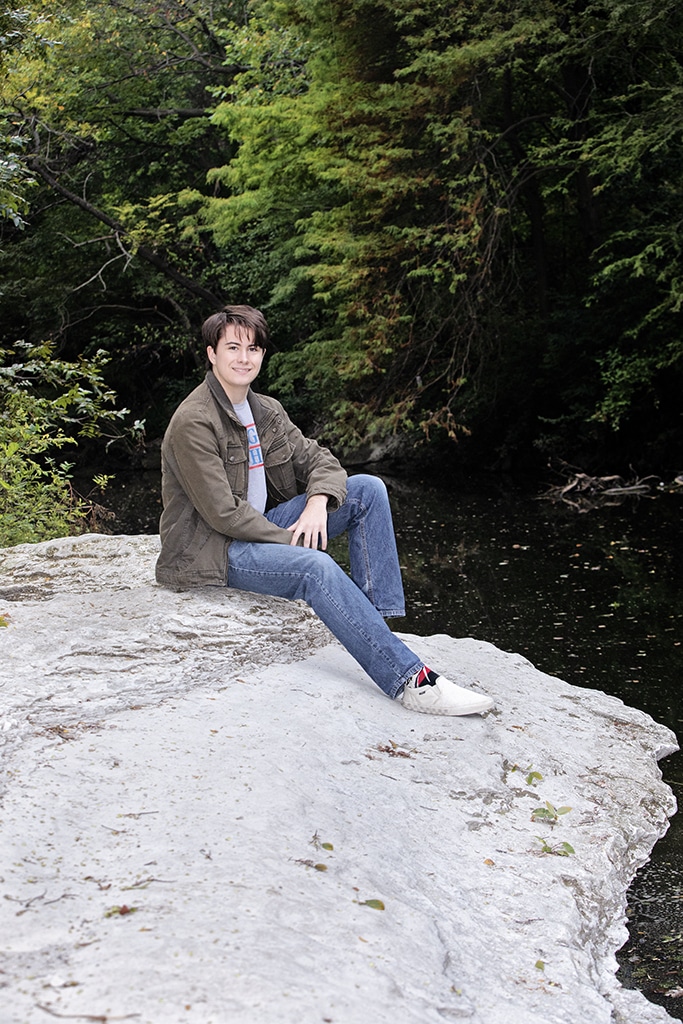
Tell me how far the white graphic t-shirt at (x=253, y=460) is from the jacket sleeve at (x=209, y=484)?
0.20 meters

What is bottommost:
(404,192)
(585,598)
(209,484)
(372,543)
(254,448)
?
(585,598)

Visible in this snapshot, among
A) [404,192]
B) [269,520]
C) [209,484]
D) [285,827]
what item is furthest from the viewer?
[404,192]

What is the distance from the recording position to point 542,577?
7.97 metres

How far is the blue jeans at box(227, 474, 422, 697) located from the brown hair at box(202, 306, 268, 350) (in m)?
0.70

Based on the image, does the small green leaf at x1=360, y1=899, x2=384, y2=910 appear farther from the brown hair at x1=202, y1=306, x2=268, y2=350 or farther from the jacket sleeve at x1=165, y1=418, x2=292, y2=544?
the brown hair at x1=202, y1=306, x2=268, y2=350

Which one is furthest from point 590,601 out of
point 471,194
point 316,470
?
point 471,194

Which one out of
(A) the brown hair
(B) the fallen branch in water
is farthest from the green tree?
(A) the brown hair

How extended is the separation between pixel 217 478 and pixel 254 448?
0.35 m

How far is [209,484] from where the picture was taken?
13.2 ft

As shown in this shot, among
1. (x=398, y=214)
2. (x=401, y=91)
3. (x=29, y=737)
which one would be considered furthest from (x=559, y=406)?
(x=29, y=737)

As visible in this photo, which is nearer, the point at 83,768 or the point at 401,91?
the point at 83,768

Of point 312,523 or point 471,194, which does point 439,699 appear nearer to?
point 312,523

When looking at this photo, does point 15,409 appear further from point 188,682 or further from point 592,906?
point 592,906

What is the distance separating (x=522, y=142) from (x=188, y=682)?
42.8 feet
